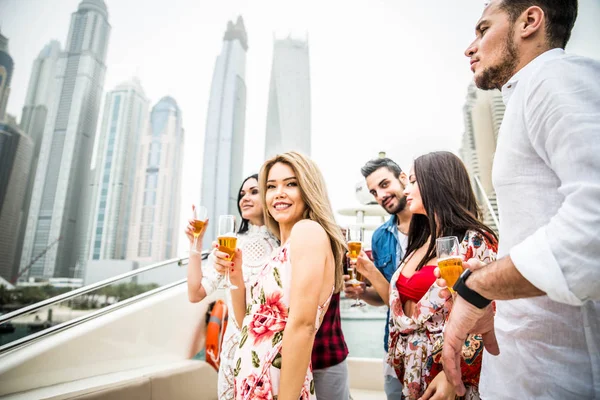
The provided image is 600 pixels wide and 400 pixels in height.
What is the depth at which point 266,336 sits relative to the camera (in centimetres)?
108

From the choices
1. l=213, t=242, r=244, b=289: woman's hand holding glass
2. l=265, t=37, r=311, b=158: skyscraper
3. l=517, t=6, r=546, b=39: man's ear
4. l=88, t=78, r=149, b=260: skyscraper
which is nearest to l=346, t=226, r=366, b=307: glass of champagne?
l=213, t=242, r=244, b=289: woman's hand holding glass

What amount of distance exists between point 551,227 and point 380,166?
6.22ft

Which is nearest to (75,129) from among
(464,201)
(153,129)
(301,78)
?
(153,129)

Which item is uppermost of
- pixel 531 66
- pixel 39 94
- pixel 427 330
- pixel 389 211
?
pixel 39 94

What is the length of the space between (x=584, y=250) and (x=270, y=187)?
1141mm

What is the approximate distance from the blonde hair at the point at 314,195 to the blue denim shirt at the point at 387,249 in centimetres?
85

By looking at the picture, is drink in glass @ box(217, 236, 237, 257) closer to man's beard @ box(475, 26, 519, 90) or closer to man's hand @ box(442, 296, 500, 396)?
man's hand @ box(442, 296, 500, 396)

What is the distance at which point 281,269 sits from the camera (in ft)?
3.79

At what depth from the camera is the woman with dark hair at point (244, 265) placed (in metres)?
1.82

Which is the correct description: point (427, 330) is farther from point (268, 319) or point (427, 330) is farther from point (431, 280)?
point (268, 319)

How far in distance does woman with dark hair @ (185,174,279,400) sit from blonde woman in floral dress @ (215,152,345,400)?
0.58 m

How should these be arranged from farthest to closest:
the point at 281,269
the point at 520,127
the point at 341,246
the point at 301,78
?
the point at 301,78 < the point at 341,246 < the point at 281,269 < the point at 520,127

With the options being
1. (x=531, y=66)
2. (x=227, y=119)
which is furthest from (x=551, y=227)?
(x=227, y=119)

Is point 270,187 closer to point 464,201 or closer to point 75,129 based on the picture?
point 464,201
